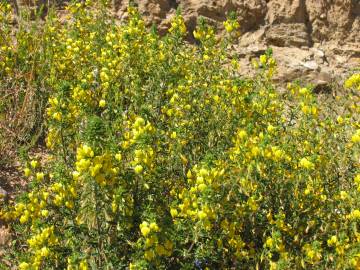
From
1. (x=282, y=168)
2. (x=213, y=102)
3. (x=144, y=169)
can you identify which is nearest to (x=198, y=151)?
(x=213, y=102)

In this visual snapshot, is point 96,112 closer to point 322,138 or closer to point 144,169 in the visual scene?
point 144,169

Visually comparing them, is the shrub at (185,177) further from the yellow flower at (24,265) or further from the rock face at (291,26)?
the rock face at (291,26)

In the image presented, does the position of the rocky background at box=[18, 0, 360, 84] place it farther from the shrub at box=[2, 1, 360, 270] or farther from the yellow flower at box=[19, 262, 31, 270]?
the yellow flower at box=[19, 262, 31, 270]

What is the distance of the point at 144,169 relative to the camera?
2801 mm

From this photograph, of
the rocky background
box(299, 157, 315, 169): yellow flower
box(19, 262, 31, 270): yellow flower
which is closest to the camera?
box(19, 262, 31, 270): yellow flower

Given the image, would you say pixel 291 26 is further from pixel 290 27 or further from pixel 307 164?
pixel 307 164

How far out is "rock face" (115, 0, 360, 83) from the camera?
26.5 feet

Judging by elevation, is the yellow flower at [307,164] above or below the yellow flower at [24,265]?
above

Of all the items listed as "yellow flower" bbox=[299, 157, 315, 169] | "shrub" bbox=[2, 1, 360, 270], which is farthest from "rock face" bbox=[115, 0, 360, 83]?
"yellow flower" bbox=[299, 157, 315, 169]

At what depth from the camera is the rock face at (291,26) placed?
8.09 meters

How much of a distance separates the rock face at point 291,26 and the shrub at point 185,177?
3687mm

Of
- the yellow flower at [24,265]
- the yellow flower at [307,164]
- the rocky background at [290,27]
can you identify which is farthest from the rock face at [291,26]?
the yellow flower at [24,265]

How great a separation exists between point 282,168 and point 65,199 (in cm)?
139

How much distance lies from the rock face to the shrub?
3.69 m
